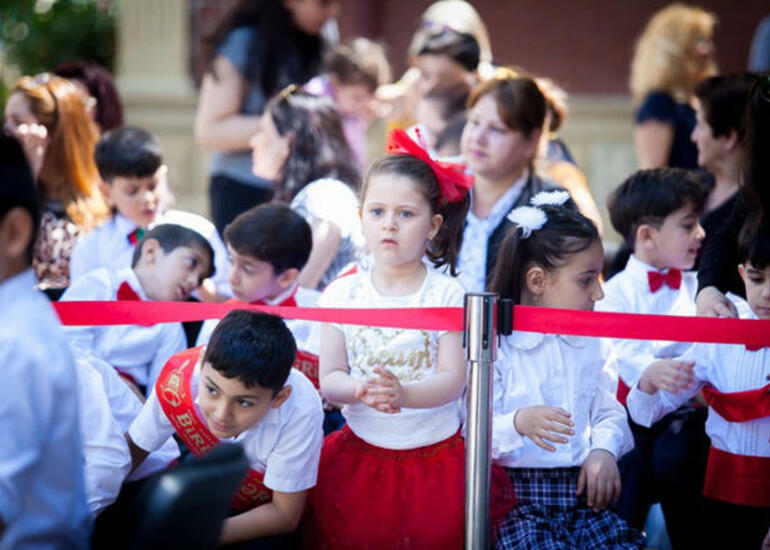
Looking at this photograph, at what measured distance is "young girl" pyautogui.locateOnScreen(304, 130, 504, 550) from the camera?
3.23 metres

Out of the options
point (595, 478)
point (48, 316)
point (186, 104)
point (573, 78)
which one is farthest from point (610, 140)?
point (48, 316)

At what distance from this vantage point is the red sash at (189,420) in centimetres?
317

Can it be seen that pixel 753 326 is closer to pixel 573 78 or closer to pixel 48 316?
pixel 48 316

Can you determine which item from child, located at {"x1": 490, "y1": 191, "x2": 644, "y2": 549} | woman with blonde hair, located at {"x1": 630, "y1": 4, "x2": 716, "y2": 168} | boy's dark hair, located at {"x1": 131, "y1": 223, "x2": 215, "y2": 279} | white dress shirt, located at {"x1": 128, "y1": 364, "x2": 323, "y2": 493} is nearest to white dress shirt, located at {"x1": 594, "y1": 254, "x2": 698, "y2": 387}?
child, located at {"x1": 490, "y1": 191, "x2": 644, "y2": 549}

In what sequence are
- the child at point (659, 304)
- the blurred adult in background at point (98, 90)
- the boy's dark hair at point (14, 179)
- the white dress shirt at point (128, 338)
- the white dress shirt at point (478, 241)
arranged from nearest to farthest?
the boy's dark hair at point (14, 179) → the child at point (659, 304) → the white dress shirt at point (128, 338) → the white dress shirt at point (478, 241) → the blurred adult in background at point (98, 90)

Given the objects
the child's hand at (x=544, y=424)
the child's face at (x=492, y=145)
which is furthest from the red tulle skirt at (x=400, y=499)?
the child's face at (x=492, y=145)

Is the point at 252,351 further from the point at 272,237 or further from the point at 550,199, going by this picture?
the point at 550,199

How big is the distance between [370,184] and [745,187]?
1.22 meters

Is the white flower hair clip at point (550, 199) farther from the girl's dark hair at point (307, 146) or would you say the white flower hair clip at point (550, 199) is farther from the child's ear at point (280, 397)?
the girl's dark hair at point (307, 146)

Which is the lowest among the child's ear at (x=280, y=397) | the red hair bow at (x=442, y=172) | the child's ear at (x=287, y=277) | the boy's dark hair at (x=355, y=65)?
the child's ear at (x=280, y=397)

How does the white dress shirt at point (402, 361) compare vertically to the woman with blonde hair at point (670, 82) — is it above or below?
below

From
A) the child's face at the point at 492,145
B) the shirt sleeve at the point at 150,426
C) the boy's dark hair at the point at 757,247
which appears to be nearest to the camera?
the shirt sleeve at the point at 150,426

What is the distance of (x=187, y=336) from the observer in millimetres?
4055

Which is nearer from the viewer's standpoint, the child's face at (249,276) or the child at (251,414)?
the child at (251,414)
